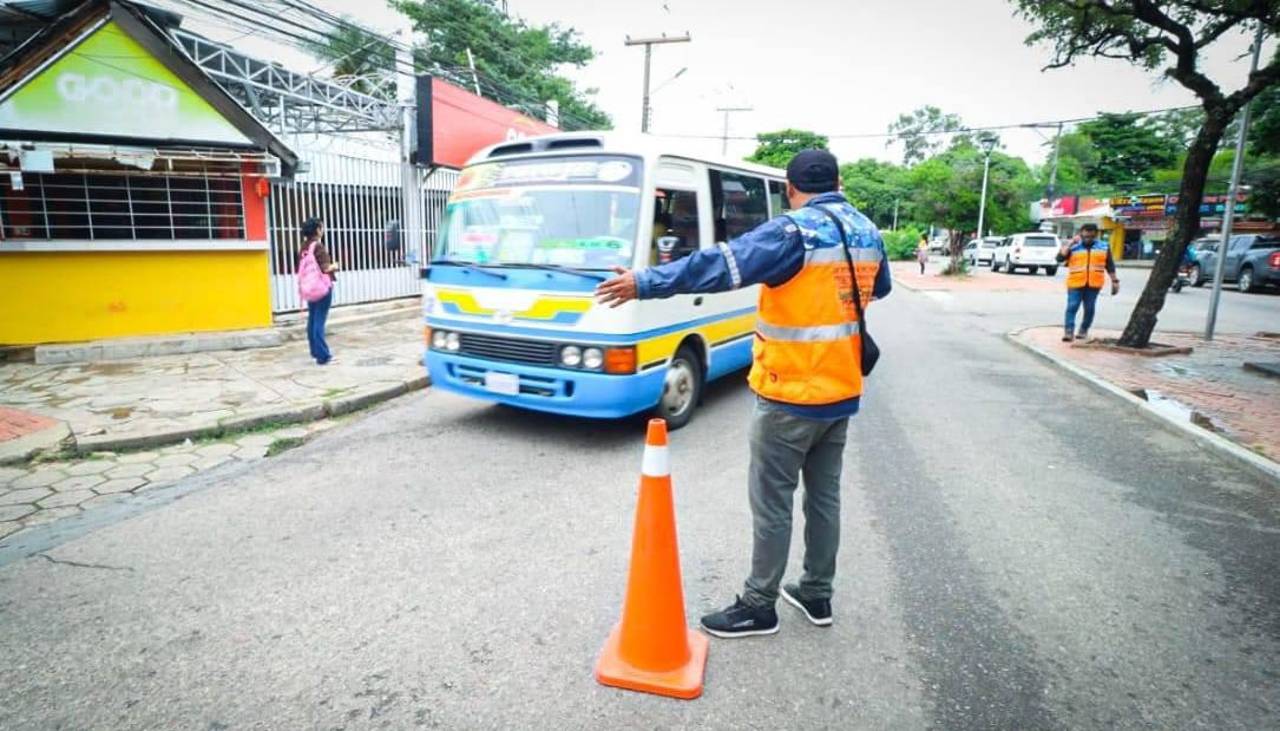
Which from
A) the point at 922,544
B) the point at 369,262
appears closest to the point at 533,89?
the point at 369,262

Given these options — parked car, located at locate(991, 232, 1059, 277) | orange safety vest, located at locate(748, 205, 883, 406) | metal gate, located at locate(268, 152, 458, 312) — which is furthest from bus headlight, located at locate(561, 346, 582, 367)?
parked car, located at locate(991, 232, 1059, 277)

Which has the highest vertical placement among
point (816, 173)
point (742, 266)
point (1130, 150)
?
point (1130, 150)

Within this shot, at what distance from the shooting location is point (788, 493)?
2.85 meters

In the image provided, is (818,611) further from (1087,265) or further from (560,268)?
(1087,265)

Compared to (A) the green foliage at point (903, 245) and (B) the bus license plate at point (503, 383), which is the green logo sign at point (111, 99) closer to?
(B) the bus license plate at point (503, 383)

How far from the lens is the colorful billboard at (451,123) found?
12656 millimetres

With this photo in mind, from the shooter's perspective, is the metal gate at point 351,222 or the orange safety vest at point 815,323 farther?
the metal gate at point 351,222

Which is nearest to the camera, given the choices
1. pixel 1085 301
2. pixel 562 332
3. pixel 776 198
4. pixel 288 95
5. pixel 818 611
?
pixel 818 611

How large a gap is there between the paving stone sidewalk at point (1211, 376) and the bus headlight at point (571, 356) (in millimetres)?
5220

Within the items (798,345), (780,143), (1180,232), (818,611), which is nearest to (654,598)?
(818,611)

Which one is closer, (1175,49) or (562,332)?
(562,332)

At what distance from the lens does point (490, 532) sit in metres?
3.83

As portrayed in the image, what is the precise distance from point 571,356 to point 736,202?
2694 mm

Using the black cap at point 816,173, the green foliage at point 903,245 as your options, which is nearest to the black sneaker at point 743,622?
the black cap at point 816,173
